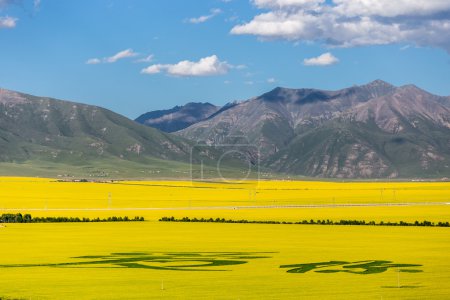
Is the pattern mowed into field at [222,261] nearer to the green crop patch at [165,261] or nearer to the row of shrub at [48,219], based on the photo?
the green crop patch at [165,261]

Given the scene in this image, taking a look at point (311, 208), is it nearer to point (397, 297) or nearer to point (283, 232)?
point (283, 232)

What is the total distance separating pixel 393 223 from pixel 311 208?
35.5 m

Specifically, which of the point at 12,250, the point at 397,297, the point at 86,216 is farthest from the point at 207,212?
the point at 397,297

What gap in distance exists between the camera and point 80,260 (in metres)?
60.9

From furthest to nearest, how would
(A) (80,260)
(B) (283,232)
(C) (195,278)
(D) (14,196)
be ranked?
1. (D) (14,196)
2. (B) (283,232)
3. (A) (80,260)
4. (C) (195,278)

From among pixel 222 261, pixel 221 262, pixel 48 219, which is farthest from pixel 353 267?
pixel 48 219

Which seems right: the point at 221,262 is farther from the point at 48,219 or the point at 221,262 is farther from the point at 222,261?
the point at 48,219

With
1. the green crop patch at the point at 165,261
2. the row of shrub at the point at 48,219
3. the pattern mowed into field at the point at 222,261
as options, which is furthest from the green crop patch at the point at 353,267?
the row of shrub at the point at 48,219

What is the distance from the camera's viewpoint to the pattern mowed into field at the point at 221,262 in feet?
145

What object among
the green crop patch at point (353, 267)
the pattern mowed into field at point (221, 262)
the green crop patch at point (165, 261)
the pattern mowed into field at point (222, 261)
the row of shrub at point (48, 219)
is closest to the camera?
the pattern mowed into field at point (221, 262)

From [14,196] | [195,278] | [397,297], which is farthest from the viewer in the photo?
Answer: [14,196]

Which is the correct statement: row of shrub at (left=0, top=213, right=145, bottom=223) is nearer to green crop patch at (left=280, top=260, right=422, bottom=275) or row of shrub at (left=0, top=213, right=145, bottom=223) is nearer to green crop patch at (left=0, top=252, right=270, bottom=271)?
green crop patch at (left=0, top=252, right=270, bottom=271)

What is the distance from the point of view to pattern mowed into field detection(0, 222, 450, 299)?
44.2 m

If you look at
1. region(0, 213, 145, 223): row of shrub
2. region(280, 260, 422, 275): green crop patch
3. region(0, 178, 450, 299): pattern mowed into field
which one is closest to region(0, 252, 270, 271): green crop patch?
region(0, 178, 450, 299): pattern mowed into field
